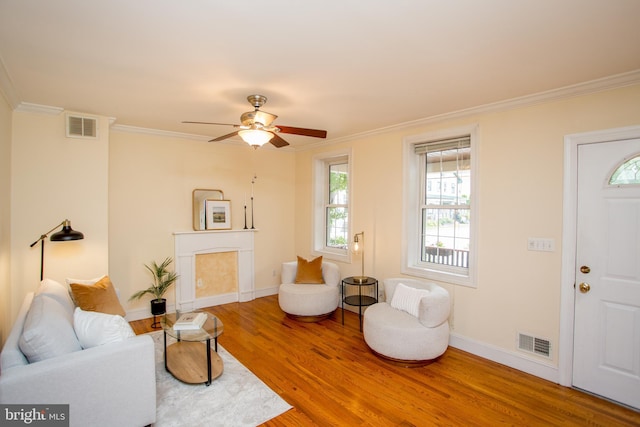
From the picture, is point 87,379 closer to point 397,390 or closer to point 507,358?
point 397,390

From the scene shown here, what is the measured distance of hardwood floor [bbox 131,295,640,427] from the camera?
95.6 inches

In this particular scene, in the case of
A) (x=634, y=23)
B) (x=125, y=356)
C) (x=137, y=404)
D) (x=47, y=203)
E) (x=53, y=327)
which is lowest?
(x=137, y=404)

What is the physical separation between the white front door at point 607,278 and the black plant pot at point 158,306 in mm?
4576

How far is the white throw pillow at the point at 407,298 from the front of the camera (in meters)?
3.45

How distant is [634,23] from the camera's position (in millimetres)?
1843

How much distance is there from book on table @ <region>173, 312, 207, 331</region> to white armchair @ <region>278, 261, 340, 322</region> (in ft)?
4.57

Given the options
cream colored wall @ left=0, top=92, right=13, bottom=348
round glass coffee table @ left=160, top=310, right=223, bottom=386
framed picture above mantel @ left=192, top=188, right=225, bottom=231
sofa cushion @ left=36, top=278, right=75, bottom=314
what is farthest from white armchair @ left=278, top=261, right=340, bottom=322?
cream colored wall @ left=0, top=92, right=13, bottom=348

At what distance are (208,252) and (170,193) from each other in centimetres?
Answer: 104

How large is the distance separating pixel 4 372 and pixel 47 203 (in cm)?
227

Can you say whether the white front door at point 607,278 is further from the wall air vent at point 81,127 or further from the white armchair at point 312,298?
the wall air vent at point 81,127

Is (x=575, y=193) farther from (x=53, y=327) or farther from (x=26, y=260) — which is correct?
(x=26, y=260)

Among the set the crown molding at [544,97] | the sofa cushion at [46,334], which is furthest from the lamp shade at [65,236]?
the crown molding at [544,97]

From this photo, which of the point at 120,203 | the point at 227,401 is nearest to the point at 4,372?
the point at 227,401

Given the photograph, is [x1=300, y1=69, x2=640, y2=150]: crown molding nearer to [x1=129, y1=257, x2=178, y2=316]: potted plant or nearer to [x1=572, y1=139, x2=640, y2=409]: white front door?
[x1=572, y1=139, x2=640, y2=409]: white front door
